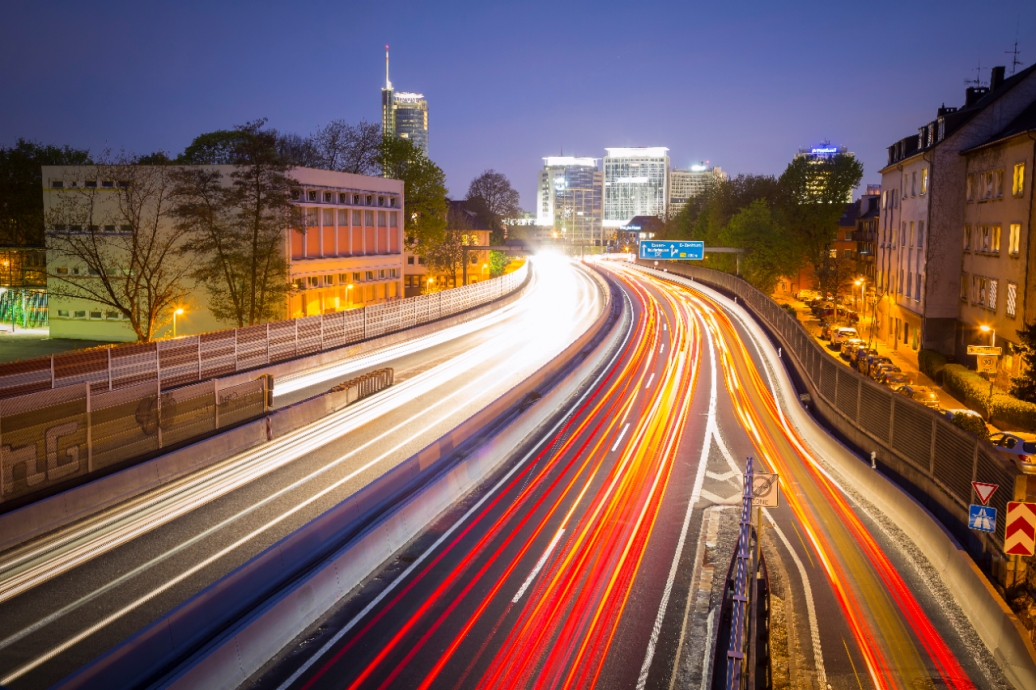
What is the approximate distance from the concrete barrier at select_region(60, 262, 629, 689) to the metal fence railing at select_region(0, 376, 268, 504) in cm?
682

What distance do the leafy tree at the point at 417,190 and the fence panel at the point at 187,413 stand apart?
6807 cm

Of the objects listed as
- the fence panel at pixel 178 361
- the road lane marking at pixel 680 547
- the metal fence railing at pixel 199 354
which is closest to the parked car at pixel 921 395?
the road lane marking at pixel 680 547

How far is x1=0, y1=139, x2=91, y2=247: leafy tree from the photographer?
7956 centimetres

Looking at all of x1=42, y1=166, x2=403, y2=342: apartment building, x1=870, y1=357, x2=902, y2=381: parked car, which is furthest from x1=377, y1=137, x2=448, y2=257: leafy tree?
x1=870, y1=357, x2=902, y2=381: parked car

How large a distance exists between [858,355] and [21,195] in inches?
2980

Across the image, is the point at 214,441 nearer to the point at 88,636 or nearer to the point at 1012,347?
the point at 88,636

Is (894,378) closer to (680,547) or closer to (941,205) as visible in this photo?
(941,205)

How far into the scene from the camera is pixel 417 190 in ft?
299

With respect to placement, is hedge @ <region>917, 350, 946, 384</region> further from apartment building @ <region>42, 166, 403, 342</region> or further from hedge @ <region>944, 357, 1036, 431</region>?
apartment building @ <region>42, 166, 403, 342</region>

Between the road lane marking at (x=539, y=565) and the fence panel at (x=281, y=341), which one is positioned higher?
the fence panel at (x=281, y=341)

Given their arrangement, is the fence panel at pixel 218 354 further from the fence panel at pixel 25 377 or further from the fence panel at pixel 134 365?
the fence panel at pixel 25 377

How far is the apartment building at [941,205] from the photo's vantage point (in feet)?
151

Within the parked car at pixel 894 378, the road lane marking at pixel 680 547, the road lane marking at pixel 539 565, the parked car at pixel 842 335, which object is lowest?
the road lane marking at pixel 680 547

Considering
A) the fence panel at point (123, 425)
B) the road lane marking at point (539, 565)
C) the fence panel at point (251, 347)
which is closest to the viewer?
the road lane marking at point (539, 565)
